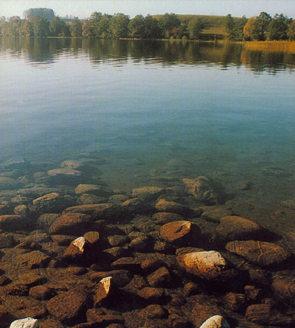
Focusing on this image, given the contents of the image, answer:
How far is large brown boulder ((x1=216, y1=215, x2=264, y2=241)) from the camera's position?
19312 millimetres

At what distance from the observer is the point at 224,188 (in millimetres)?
26047

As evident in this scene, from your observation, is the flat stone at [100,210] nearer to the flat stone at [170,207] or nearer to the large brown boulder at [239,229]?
the flat stone at [170,207]

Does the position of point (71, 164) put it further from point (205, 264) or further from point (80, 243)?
point (205, 264)

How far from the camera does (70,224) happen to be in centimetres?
2000

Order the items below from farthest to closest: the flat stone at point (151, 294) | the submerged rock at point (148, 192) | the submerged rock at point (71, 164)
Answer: the submerged rock at point (71, 164) → the submerged rock at point (148, 192) → the flat stone at point (151, 294)

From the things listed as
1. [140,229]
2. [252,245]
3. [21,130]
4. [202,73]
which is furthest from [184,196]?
[202,73]

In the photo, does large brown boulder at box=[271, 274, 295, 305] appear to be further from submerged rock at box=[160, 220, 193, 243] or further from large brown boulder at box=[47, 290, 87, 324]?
large brown boulder at box=[47, 290, 87, 324]

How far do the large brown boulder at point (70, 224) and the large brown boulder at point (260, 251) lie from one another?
6.90m

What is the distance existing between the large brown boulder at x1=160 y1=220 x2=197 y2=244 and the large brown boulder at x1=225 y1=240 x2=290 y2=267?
1858 millimetres

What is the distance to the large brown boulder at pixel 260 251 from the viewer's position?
17312mm

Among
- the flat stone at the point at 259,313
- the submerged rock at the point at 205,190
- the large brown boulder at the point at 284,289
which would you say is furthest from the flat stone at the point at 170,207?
the flat stone at the point at 259,313

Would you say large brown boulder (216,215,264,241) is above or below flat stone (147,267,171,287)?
above

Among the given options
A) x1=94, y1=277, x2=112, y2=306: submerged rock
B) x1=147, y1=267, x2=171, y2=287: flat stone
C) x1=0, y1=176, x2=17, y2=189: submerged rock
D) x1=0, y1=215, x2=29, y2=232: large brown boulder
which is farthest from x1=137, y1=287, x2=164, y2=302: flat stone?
x1=0, y1=176, x2=17, y2=189: submerged rock

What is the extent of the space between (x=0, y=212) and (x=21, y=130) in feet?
62.9
